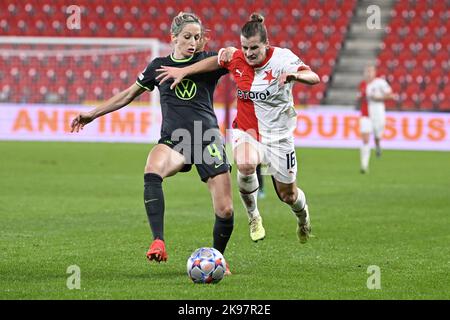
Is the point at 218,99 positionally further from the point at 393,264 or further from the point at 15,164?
the point at 393,264

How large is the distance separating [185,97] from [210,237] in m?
2.72

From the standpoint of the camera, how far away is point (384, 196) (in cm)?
1532

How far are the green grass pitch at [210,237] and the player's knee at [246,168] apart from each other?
802mm

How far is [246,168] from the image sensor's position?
340 inches

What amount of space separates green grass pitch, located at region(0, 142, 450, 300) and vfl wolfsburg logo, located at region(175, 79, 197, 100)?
1.46 metres

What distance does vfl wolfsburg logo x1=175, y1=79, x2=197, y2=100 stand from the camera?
8.01 m

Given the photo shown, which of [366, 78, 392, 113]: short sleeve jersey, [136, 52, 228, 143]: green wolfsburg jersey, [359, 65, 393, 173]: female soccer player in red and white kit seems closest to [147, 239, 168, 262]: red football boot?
[136, 52, 228, 143]: green wolfsburg jersey

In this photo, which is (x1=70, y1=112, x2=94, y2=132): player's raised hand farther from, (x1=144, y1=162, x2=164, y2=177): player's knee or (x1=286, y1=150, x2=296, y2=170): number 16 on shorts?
(x1=286, y1=150, x2=296, y2=170): number 16 on shorts

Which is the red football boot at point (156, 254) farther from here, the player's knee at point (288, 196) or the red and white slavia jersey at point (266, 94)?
the player's knee at point (288, 196)

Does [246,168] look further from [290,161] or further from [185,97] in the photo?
[185,97]

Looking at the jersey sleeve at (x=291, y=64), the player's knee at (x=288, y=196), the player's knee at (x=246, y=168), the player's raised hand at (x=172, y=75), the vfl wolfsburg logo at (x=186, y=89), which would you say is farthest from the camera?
the player's knee at (x=288, y=196)

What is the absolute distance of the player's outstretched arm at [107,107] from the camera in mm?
8141

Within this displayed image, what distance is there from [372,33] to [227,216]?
2558cm

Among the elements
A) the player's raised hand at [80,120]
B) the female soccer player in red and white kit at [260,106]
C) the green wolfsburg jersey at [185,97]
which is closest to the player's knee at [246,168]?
the female soccer player in red and white kit at [260,106]
